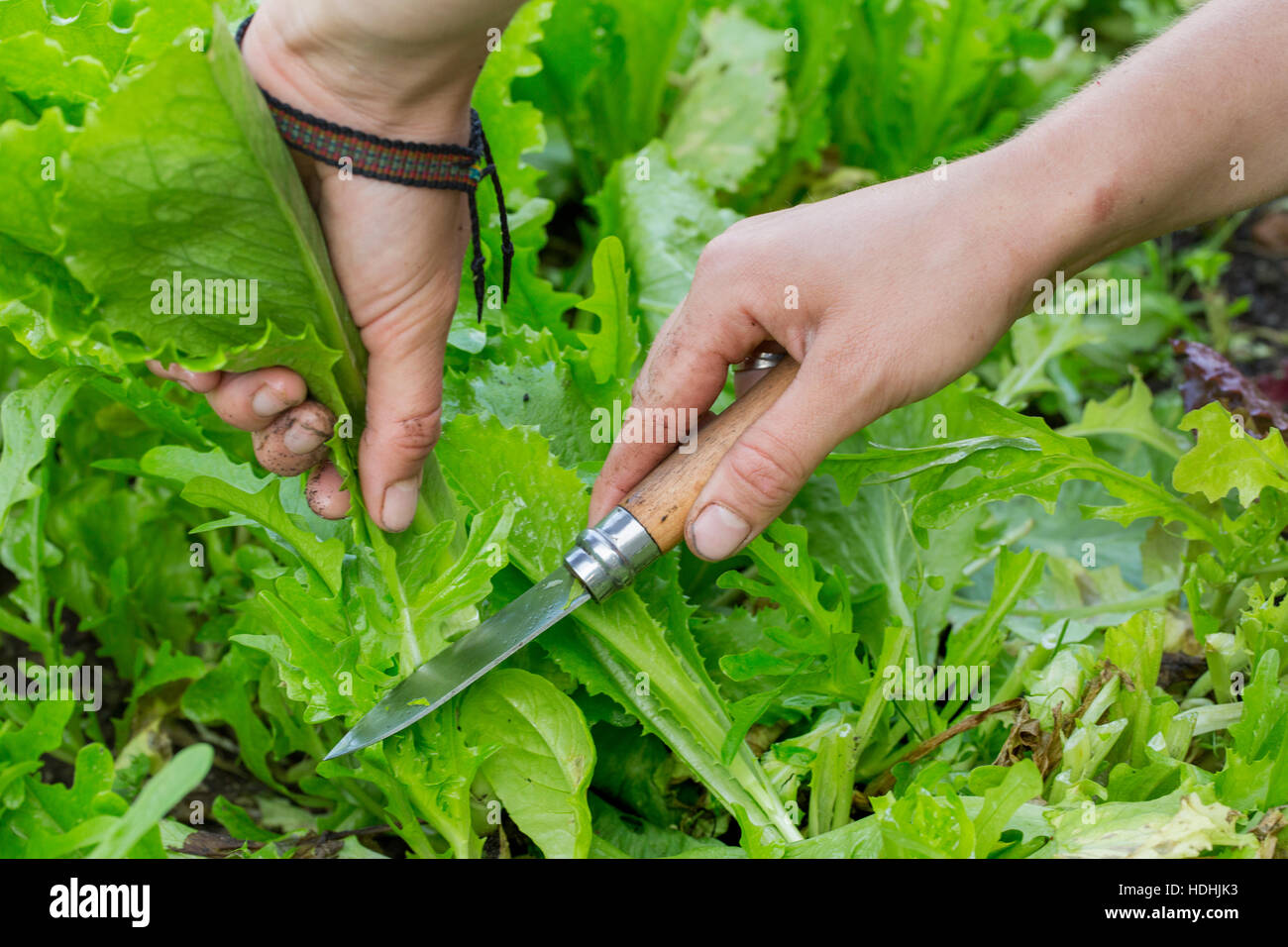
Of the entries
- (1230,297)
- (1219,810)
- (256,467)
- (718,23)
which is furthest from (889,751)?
(1230,297)

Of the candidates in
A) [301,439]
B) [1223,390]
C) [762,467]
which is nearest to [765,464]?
[762,467]

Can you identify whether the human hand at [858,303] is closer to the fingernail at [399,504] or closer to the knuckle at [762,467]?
the knuckle at [762,467]

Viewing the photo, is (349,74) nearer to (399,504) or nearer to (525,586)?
(399,504)

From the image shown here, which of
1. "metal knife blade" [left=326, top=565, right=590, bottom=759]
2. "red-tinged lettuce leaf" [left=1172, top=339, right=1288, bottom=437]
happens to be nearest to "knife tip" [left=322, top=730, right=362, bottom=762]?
"metal knife blade" [left=326, top=565, right=590, bottom=759]

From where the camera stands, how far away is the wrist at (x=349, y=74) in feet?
3.20

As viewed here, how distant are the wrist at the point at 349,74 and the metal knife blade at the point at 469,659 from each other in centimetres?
46

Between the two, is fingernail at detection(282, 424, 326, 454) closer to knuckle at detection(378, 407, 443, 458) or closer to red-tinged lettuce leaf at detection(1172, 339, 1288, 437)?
knuckle at detection(378, 407, 443, 458)

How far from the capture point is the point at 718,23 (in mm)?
2469

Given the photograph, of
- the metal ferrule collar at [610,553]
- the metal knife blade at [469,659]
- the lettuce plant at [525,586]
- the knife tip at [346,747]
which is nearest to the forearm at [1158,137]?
the lettuce plant at [525,586]

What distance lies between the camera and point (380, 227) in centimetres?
106

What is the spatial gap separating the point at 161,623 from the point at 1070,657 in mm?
1340

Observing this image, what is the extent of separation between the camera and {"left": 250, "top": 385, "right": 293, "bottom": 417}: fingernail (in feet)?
3.57

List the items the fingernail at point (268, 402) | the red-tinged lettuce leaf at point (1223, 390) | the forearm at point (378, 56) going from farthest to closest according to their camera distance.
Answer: the red-tinged lettuce leaf at point (1223, 390) < the fingernail at point (268, 402) < the forearm at point (378, 56)

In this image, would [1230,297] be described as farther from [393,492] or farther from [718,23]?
[393,492]
